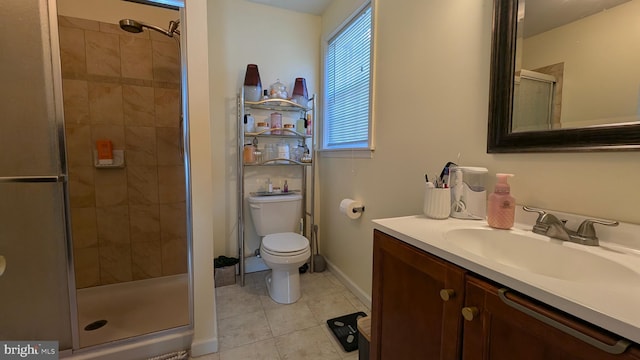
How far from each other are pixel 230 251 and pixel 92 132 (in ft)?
4.64

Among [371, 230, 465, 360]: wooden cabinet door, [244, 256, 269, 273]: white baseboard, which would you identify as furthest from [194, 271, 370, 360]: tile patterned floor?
[371, 230, 465, 360]: wooden cabinet door

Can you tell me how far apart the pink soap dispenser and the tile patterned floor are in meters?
1.08

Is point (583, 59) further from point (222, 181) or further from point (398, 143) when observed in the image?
point (222, 181)

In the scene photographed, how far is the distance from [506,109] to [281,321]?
174cm

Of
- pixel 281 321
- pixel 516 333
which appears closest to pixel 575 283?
pixel 516 333

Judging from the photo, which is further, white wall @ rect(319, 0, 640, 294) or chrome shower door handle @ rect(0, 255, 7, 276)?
chrome shower door handle @ rect(0, 255, 7, 276)

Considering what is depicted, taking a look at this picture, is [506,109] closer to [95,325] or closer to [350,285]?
[350,285]

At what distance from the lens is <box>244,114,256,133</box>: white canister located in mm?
2331

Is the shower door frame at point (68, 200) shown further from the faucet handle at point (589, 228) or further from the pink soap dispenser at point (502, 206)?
the faucet handle at point (589, 228)

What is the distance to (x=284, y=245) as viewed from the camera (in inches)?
78.3

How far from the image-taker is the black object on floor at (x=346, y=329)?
1582mm

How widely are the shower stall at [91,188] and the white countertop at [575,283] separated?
49.0 inches

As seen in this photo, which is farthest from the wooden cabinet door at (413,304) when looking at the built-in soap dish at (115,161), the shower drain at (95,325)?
the built-in soap dish at (115,161)

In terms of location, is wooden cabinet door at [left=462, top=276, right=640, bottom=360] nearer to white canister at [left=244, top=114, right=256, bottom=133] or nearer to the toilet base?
the toilet base
